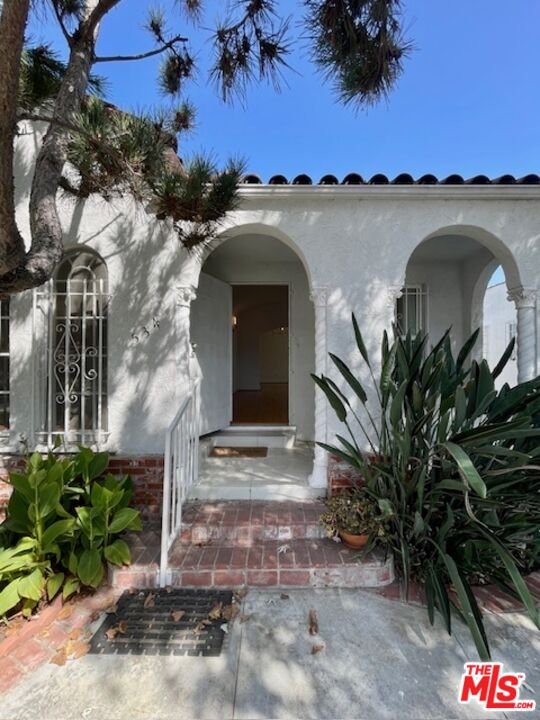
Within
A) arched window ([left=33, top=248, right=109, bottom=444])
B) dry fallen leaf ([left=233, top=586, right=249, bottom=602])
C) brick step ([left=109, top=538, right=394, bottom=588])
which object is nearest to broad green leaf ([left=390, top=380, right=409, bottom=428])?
brick step ([left=109, top=538, right=394, bottom=588])

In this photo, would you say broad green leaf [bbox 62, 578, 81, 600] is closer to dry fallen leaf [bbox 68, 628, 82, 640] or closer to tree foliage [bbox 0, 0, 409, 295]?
dry fallen leaf [bbox 68, 628, 82, 640]

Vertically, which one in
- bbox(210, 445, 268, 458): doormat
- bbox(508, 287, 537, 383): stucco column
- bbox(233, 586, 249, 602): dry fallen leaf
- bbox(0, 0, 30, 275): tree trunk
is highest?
bbox(0, 0, 30, 275): tree trunk

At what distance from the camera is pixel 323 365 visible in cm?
382

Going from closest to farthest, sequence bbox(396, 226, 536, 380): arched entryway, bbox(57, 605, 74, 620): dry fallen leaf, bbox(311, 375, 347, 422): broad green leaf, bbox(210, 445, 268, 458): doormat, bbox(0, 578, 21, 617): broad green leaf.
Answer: bbox(0, 578, 21, 617): broad green leaf → bbox(57, 605, 74, 620): dry fallen leaf → bbox(311, 375, 347, 422): broad green leaf → bbox(210, 445, 268, 458): doormat → bbox(396, 226, 536, 380): arched entryway

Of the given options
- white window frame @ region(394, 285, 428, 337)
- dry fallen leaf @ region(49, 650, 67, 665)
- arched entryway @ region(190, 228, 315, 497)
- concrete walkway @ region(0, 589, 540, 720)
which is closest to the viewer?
concrete walkway @ region(0, 589, 540, 720)

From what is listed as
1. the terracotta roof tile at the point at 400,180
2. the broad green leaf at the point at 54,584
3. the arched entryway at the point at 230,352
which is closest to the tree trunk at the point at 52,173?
the terracotta roof tile at the point at 400,180

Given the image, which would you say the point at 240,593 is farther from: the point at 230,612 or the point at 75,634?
the point at 75,634

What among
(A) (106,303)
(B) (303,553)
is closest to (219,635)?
(B) (303,553)

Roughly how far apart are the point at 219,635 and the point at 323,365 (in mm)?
2598

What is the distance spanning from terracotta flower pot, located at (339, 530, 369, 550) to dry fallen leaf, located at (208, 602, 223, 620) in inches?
48.7

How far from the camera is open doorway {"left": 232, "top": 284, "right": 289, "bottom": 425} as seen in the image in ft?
24.4

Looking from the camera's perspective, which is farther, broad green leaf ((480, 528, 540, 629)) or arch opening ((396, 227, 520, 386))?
arch opening ((396, 227, 520, 386))

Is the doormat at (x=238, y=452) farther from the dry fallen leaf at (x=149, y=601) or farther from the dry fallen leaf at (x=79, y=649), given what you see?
the dry fallen leaf at (x=79, y=649)

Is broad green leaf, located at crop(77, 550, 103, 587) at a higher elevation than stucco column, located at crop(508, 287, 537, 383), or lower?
lower
